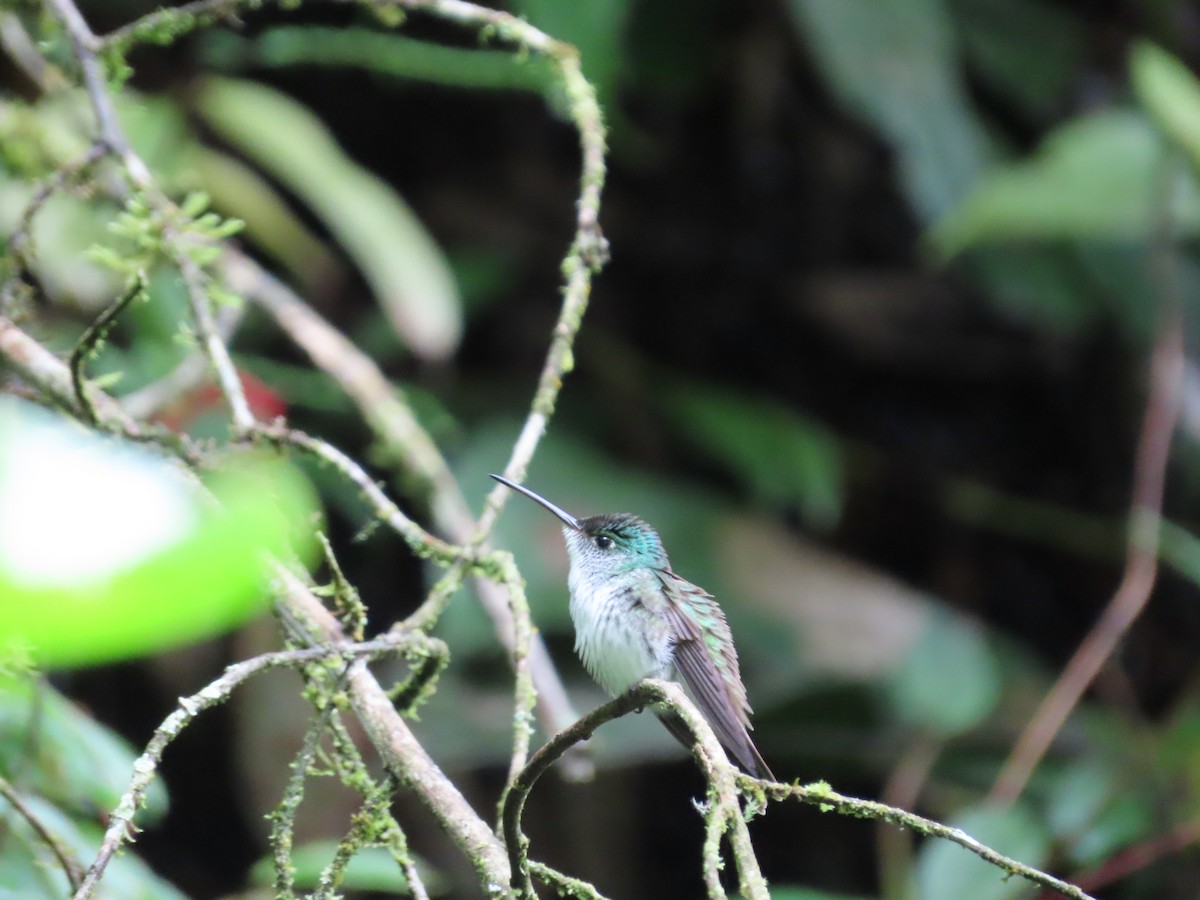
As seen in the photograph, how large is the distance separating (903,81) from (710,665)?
10.2 ft

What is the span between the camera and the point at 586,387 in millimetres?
4934

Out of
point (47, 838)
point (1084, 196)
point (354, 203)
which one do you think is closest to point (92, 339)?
point (47, 838)

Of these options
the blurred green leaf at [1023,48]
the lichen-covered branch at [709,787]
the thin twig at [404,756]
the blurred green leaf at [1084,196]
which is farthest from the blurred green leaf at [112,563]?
the blurred green leaf at [1023,48]

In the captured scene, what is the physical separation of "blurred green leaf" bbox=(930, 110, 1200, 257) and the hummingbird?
7.69ft

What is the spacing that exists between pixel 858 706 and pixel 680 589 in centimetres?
230

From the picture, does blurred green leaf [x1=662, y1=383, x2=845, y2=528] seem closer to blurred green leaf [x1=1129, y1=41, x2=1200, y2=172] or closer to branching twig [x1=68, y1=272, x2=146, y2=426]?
blurred green leaf [x1=1129, y1=41, x2=1200, y2=172]

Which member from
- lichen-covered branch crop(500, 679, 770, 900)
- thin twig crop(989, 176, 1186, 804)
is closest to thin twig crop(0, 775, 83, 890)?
lichen-covered branch crop(500, 679, 770, 900)

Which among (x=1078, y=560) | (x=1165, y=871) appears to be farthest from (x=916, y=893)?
(x=1078, y=560)

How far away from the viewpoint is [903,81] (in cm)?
441

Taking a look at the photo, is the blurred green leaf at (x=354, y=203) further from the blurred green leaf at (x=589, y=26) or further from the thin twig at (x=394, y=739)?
the thin twig at (x=394, y=739)

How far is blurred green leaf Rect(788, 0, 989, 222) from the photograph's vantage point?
4402 mm

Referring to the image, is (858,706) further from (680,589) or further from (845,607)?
(680,589)

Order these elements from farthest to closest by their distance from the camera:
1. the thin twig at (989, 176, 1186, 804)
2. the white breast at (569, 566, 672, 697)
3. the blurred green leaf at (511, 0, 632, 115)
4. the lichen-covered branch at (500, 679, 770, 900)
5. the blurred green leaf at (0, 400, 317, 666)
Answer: the blurred green leaf at (511, 0, 632, 115), the thin twig at (989, 176, 1186, 804), the white breast at (569, 566, 672, 697), the lichen-covered branch at (500, 679, 770, 900), the blurred green leaf at (0, 400, 317, 666)

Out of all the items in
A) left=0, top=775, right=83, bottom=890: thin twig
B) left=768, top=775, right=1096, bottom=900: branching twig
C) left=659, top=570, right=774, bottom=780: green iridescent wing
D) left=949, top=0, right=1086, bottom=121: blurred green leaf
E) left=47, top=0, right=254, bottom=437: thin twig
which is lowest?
left=0, top=775, right=83, bottom=890: thin twig
